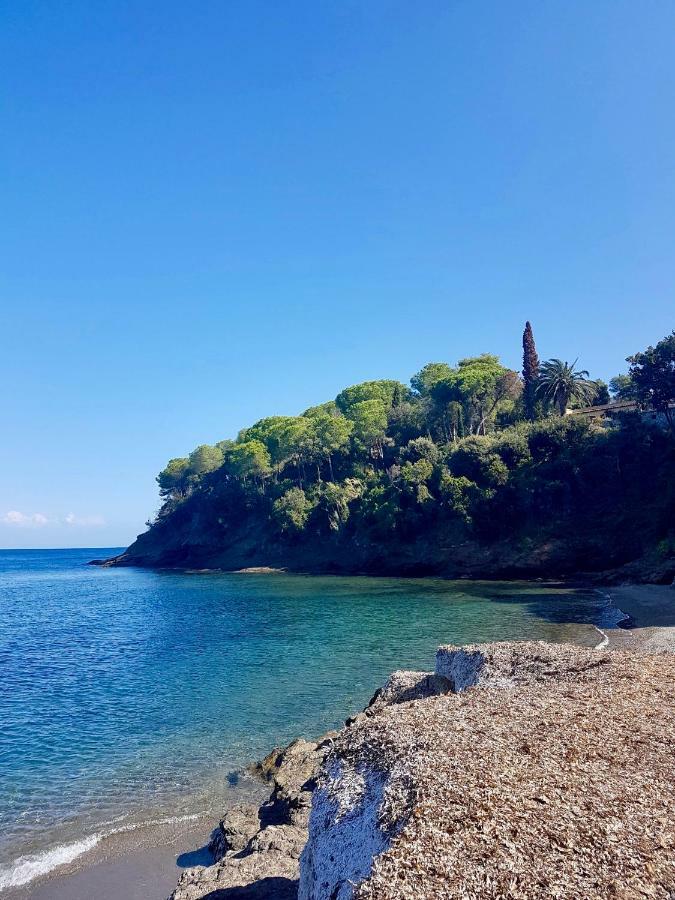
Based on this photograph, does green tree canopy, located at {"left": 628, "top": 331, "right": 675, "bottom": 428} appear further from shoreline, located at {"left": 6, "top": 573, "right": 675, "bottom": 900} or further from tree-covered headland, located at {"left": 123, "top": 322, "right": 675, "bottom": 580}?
shoreline, located at {"left": 6, "top": 573, "right": 675, "bottom": 900}

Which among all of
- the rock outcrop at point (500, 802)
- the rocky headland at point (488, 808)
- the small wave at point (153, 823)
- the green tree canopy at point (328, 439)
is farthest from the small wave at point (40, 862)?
the green tree canopy at point (328, 439)

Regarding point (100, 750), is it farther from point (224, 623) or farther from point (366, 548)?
point (366, 548)

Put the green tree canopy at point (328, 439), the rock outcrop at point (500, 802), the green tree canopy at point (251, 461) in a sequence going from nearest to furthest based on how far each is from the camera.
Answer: the rock outcrop at point (500, 802) → the green tree canopy at point (328, 439) → the green tree canopy at point (251, 461)

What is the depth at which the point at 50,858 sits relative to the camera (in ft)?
37.9

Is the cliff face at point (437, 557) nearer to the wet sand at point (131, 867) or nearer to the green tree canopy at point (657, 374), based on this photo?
the green tree canopy at point (657, 374)

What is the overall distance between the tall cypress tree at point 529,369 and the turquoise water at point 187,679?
28.6 metres

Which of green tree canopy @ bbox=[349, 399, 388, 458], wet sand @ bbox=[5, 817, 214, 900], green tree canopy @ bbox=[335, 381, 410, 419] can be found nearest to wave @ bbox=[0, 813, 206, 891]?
→ wet sand @ bbox=[5, 817, 214, 900]

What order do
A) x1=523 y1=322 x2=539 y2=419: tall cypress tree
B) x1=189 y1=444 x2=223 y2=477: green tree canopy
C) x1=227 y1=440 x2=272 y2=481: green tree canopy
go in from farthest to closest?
x1=189 y1=444 x2=223 y2=477: green tree canopy < x1=227 y1=440 x2=272 y2=481: green tree canopy < x1=523 y1=322 x2=539 y2=419: tall cypress tree

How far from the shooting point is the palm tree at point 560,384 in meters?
66.2

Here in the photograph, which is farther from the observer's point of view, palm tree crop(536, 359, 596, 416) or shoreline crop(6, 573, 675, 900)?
palm tree crop(536, 359, 596, 416)

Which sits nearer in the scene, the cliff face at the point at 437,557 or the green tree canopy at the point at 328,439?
the cliff face at the point at 437,557

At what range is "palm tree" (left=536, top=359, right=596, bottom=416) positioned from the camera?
66188 mm

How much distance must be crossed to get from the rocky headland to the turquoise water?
459 cm

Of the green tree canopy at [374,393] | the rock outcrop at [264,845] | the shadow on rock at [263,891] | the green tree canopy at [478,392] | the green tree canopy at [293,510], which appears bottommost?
the rock outcrop at [264,845]
